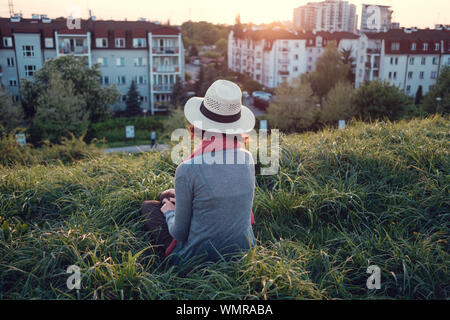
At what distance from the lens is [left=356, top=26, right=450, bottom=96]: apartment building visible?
33.5 metres

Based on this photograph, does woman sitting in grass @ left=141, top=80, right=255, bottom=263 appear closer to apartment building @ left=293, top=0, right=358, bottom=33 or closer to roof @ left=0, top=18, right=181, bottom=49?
roof @ left=0, top=18, right=181, bottom=49

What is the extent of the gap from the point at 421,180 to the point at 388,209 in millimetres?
744

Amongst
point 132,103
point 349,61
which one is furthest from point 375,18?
point 132,103

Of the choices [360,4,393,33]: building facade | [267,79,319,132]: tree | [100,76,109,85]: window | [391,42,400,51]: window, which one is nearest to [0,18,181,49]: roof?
[100,76,109,85]: window

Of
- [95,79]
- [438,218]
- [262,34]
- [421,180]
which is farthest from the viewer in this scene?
[262,34]

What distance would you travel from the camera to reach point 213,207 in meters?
2.73

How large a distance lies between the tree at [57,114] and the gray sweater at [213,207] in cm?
2201

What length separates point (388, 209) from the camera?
3725mm

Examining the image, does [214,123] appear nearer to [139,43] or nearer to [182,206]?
[182,206]

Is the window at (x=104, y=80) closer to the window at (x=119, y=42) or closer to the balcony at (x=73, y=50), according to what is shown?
the balcony at (x=73, y=50)

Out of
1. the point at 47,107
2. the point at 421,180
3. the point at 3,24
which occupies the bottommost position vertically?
the point at 47,107

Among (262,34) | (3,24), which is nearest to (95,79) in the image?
(3,24)

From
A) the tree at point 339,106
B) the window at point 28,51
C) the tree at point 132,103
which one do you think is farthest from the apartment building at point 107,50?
the tree at point 339,106
